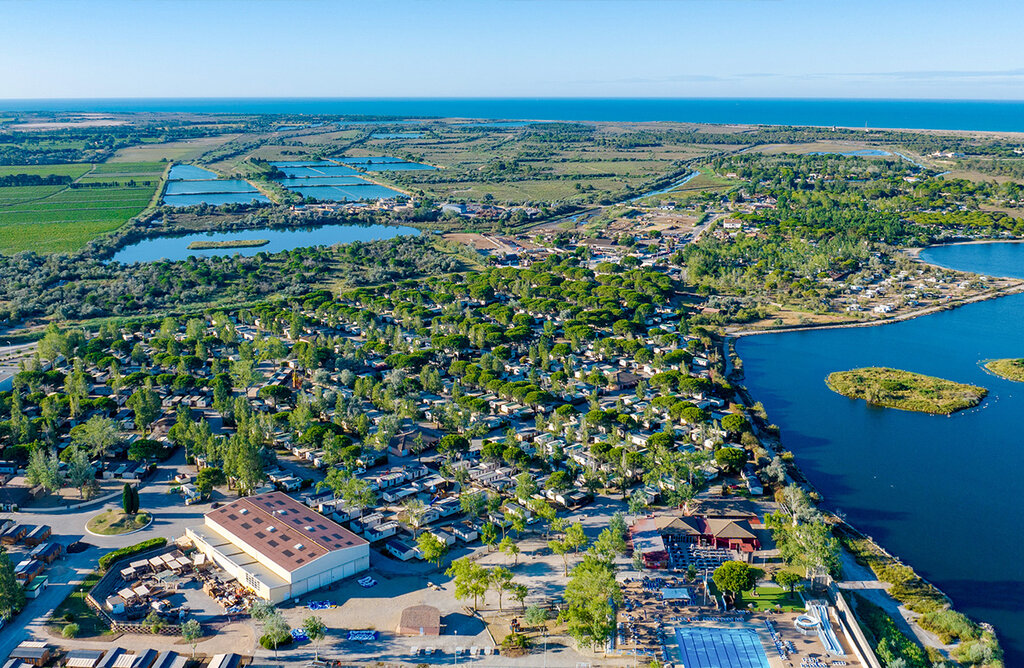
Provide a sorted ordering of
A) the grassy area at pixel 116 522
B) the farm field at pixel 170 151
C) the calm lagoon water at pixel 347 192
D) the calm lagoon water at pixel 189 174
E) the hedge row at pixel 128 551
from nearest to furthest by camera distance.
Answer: the hedge row at pixel 128 551, the grassy area at pixel 116 522, the calm lagoon water at pixel 347 192, the calm lagoon water at pixel 189 174, the farm field at pixel 170 151

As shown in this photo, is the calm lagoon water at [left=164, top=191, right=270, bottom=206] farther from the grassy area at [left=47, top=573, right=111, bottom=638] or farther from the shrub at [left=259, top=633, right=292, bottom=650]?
the shrub at [left=259, top=633, right=292, bottom=650]

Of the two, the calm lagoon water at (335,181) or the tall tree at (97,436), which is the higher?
the calm lagoon water at (335,181)

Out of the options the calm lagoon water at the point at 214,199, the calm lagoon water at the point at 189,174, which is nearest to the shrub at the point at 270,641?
the calm lagoon water at the point at 214,199

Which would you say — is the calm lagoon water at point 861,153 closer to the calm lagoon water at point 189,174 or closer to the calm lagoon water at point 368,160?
the calm lagoon water at point 368,160

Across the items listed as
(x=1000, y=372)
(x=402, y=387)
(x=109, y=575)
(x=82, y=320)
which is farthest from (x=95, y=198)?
(x=1000, y=372)

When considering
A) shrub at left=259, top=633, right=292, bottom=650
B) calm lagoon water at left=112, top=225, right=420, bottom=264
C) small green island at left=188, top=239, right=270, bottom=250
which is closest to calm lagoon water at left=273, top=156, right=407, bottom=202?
calm lagoon water at left=112, top=225, right=420, bottom=264
